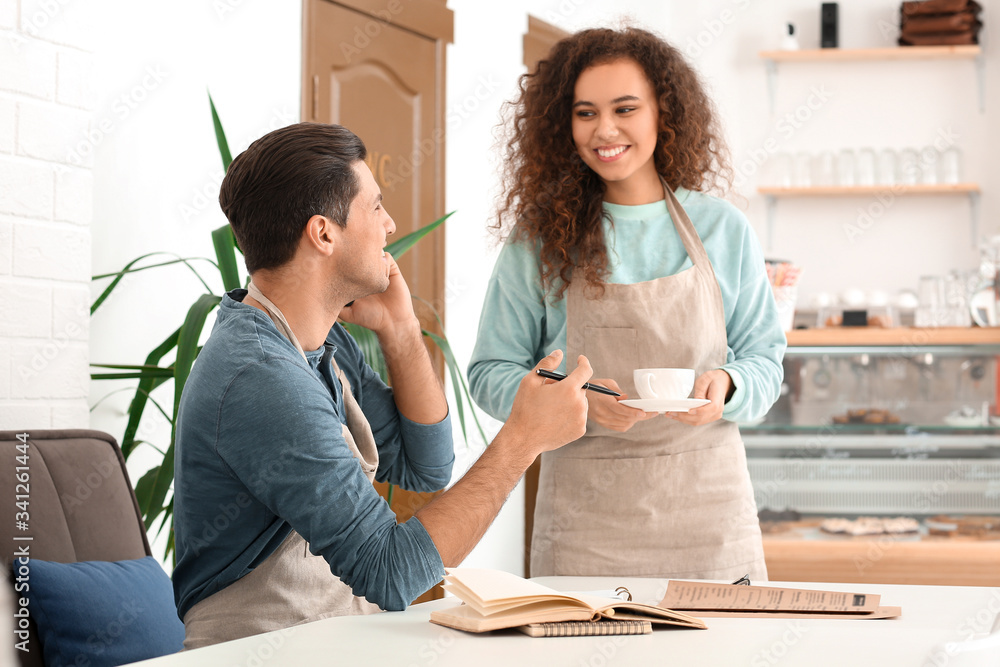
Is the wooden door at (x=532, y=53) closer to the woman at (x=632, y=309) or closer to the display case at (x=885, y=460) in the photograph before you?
the display case at (x=885, y=460)

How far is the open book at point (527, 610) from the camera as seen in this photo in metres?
1.06

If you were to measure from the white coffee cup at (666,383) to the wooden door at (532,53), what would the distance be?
8.36ft

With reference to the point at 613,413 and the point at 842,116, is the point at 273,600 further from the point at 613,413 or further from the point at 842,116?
the point at 842,116

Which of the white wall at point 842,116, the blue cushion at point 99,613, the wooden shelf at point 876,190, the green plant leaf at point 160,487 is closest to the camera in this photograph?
the blue cushion at point 99,613

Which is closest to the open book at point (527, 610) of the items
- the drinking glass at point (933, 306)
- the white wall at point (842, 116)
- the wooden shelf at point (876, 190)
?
the drinking glass at point (933, 306)

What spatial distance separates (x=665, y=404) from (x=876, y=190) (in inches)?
136

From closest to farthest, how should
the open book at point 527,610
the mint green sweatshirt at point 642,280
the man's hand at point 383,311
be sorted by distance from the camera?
the open book at point 527,610, the man's hand at point 383,311, the mint green sweatshirt at point 642,280

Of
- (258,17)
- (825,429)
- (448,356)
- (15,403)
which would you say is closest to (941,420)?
(825,429)

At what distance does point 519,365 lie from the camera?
1.82m

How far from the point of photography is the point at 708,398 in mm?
1692

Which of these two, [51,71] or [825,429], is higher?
[51,71]

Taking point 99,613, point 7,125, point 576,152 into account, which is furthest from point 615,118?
point 99,613

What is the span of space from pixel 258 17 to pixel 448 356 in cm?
115

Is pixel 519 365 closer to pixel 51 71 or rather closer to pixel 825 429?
pixel 51 71
